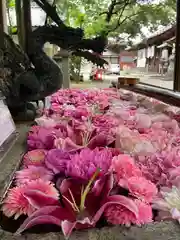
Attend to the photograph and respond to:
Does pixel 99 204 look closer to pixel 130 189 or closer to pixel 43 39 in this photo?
pixel 130 189

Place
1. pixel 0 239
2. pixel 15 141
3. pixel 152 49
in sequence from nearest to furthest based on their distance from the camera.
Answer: pixel 0 239
pixel 15 141
pixel 152 49

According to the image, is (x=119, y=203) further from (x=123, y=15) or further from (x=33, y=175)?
(x=123, y=15)

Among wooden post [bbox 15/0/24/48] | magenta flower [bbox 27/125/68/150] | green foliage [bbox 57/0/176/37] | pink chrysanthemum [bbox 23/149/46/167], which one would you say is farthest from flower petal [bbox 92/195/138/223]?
green foliage [bbox 57/0/176/37]

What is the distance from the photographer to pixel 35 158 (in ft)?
2.59

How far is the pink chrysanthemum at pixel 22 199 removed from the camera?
1.74 feet

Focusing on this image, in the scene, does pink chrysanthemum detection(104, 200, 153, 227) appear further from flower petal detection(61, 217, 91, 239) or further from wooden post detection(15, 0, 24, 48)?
wooden post detection(15, 0, 24, 48)

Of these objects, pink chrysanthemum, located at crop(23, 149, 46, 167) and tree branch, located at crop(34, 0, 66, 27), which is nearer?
pink chrysanthemum, located at crop(23, 149, 46, 167)

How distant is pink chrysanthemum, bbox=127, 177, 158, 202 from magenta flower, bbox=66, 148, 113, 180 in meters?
0.07

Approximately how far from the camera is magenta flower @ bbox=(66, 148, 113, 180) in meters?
0.59

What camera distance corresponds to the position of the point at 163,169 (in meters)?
0.68

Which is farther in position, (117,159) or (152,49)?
(152,49)

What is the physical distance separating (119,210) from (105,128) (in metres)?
0.55

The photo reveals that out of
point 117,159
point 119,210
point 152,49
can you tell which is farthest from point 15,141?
point 152,49

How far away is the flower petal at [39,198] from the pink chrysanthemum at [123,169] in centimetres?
16
